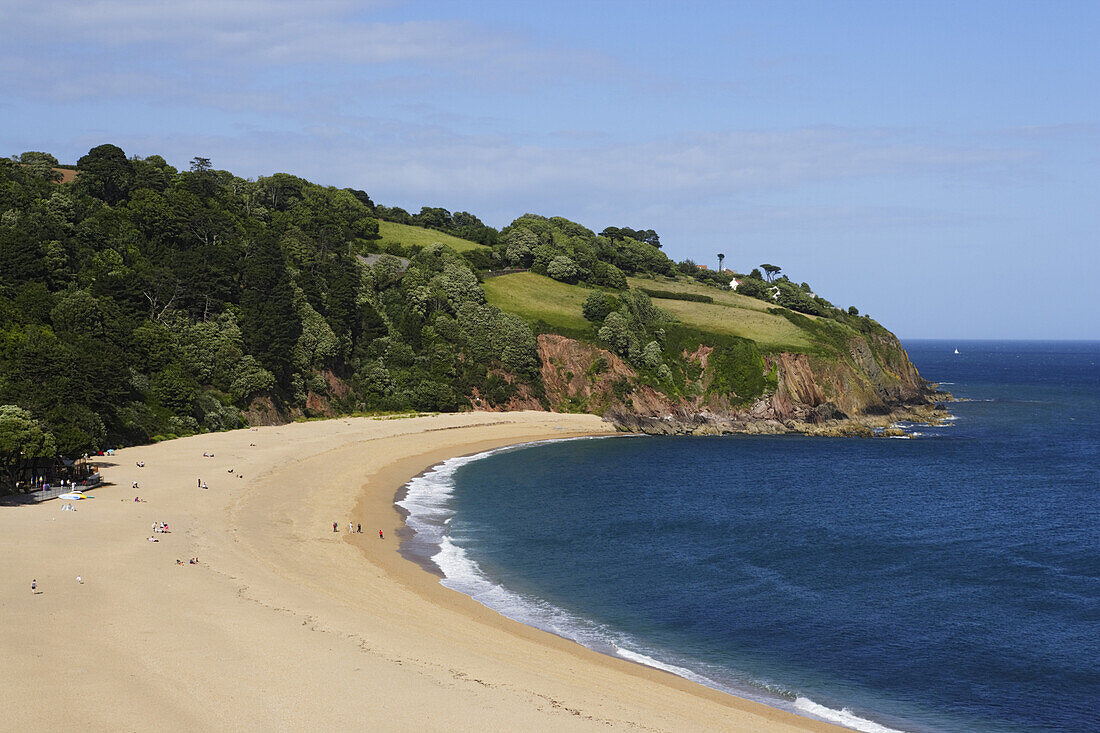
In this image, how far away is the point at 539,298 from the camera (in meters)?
132

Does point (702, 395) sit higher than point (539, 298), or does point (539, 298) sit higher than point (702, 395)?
point (539, 298)

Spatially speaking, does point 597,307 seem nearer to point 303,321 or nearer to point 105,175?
point 303,321

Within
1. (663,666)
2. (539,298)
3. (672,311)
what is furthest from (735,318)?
(663,666)

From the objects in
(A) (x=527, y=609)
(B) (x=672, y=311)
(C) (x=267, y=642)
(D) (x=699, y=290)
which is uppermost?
(D) (x=699, y=290)

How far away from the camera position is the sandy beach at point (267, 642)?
26.2 metres

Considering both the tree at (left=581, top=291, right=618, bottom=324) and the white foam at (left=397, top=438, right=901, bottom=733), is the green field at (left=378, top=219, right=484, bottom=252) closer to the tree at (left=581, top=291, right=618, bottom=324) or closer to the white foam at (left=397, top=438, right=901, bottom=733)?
the tree at (left=581, top=291, right=618, bottom=324)

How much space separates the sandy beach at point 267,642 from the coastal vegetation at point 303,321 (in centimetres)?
1414

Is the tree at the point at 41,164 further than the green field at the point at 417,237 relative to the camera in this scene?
No

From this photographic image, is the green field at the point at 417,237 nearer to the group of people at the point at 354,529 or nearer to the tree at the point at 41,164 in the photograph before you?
the tree at the point at 41,164

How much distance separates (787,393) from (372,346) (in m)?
56.1

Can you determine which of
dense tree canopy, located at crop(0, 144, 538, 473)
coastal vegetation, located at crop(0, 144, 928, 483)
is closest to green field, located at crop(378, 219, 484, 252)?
coastal vegetation, located at crop(0, 144, 928, 483)

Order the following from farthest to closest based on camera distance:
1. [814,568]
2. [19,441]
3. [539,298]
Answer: [539,298], [19,441], [814,568]

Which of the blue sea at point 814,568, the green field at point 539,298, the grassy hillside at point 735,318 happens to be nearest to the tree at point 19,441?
the blue sea at point 814,568

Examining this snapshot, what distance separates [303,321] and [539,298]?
141ft
